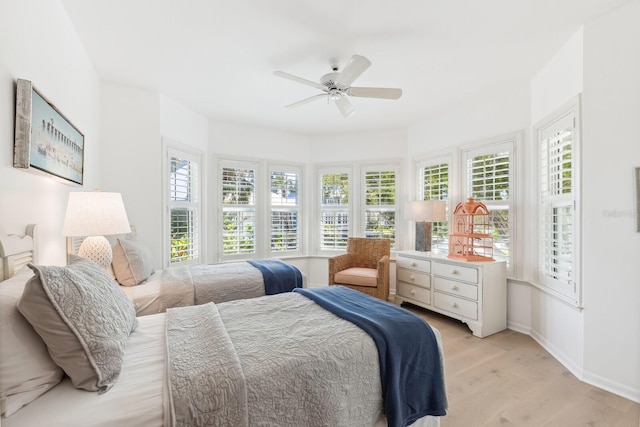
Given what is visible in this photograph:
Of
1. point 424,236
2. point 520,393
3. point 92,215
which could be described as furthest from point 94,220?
point 424,236

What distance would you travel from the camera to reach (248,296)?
288 cm

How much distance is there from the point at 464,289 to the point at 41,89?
388cm

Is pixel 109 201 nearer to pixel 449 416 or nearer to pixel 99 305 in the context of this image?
pixel 99 305

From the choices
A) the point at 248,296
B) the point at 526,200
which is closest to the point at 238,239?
the point at 248,296

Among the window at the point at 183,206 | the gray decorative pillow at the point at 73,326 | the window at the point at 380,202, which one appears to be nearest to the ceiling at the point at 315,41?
the window at the point at 183,206

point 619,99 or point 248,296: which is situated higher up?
point 619,99

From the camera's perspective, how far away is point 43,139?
1.74 meters

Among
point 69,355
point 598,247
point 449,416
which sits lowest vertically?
point 449,416

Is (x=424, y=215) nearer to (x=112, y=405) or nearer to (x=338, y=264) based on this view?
(x=338, y=264)

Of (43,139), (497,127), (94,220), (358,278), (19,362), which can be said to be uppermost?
(497,127)

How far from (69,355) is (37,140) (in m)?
1.28

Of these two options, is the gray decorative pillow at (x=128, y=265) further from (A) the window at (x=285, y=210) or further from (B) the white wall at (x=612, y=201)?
(B) the white wall at (x=612, y=201)

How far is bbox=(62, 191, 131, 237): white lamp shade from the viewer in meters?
2.06

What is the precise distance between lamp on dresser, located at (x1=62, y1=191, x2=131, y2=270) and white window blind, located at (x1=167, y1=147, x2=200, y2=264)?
1.41 metres
